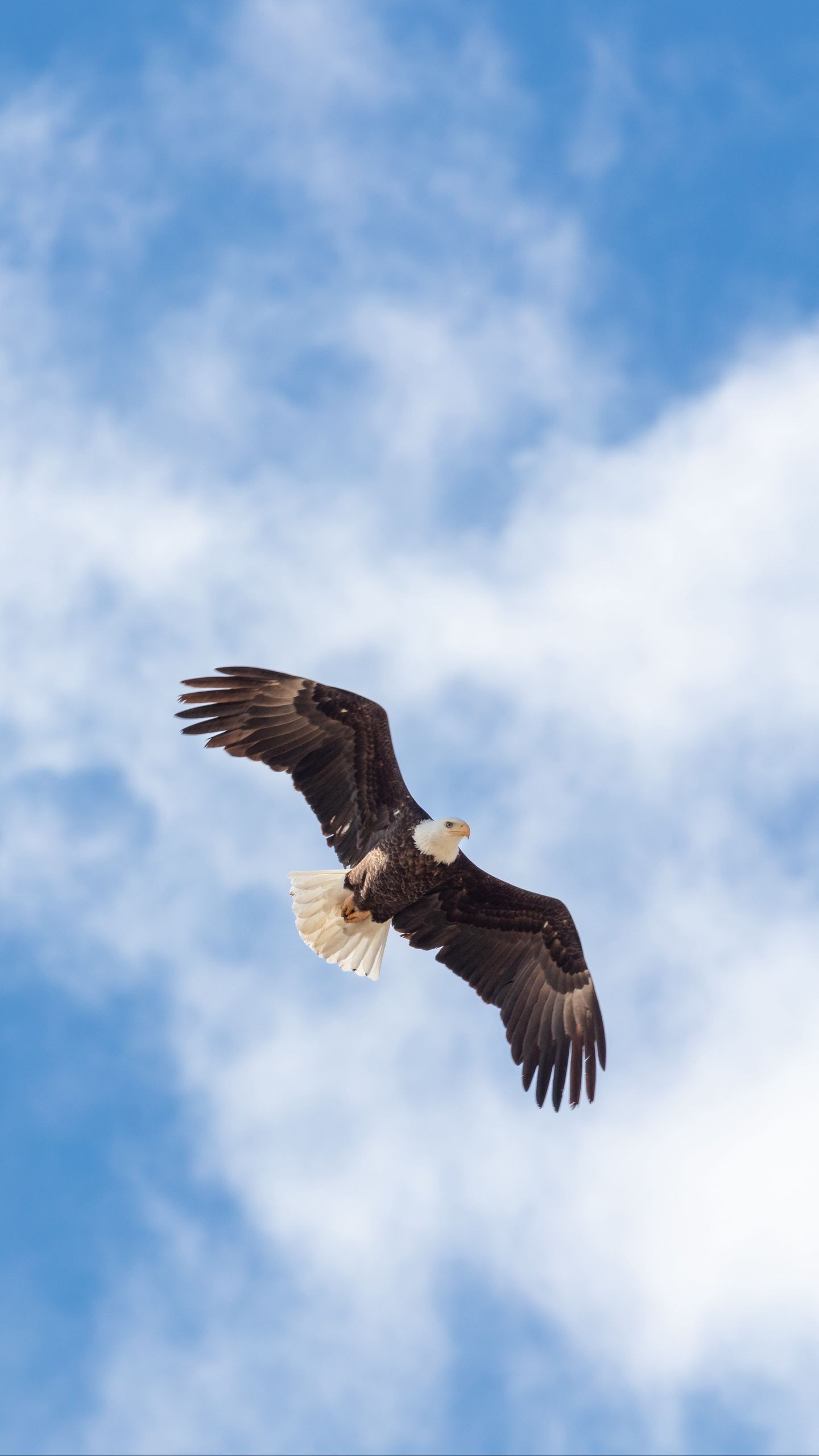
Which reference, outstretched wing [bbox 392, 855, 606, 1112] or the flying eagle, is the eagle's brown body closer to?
the flying eagle

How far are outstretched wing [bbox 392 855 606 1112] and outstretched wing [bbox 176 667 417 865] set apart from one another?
0.95 metres

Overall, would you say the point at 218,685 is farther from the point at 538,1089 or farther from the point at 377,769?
the point at 538,1089

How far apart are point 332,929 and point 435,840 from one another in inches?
52.7

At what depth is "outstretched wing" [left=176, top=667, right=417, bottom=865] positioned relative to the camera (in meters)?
13.5

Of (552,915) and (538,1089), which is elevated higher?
(552,915)

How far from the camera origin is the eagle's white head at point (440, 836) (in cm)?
1341

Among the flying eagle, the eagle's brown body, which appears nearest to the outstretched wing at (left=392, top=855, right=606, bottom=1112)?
the flying eagle

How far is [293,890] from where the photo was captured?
1413 cm

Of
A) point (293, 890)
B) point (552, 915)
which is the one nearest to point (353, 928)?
point (293, 890)

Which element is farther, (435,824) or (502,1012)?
(502,1012)

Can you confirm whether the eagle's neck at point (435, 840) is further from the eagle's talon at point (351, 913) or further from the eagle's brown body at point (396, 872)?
the eagle's talon at point (351, 913)

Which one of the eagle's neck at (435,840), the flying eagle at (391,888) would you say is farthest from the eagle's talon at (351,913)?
the eagle's neck at (435,840)

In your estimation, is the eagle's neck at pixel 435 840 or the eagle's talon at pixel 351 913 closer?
the eagle's neck at pixel 435 840

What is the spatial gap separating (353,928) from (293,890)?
0.56 m
